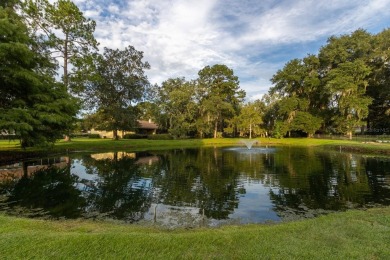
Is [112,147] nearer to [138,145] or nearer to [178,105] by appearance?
[138,145]

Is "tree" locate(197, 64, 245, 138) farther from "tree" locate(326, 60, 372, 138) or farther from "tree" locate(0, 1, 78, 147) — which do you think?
"tree" locate(0, 1, 78, 147)

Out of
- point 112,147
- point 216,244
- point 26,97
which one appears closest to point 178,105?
point 112,147

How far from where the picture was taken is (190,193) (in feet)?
41.9

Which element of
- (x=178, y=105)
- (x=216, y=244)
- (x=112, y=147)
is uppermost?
(x=178, y=105)

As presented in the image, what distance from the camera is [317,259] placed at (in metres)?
4.66

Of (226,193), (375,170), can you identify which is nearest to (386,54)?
(375,170)

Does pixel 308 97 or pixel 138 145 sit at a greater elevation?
pixel 308 97

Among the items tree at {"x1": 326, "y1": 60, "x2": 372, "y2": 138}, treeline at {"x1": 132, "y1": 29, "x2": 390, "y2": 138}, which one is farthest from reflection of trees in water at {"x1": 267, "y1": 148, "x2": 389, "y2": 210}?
treeline at {"x1": 132, "y1": 29, "x2": 390, "y2": 138}

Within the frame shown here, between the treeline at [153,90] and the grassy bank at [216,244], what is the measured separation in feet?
45.0

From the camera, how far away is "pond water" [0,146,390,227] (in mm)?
9562

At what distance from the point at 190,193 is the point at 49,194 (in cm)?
641

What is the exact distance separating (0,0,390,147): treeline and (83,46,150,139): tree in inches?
6.5

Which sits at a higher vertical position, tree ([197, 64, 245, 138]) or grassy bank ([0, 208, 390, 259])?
tree ([197, 64, 245, 138])

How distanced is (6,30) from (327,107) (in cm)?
5473
